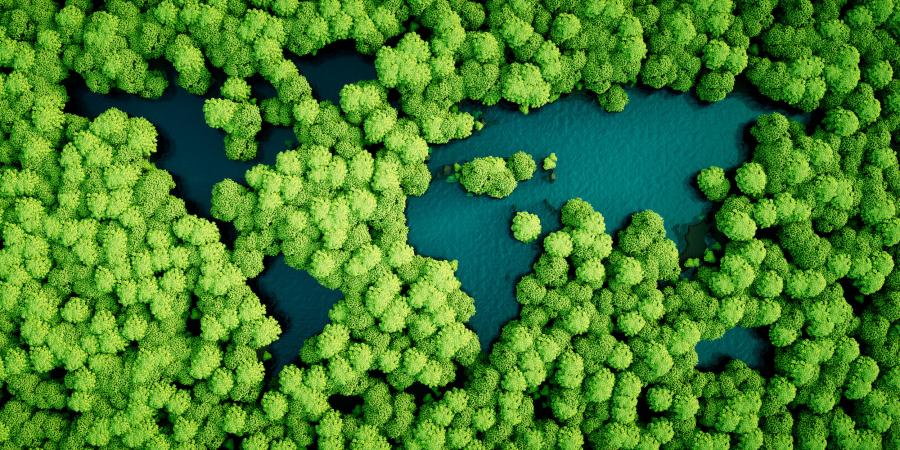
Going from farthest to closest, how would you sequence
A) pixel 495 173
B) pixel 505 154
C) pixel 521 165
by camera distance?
pixel 505 154, pixel 521 165, pixel 495 173

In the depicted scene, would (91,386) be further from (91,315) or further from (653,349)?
(653,349)

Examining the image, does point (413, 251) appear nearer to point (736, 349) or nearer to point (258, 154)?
point (258, 154)

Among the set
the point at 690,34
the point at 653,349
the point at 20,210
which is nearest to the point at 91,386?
the point at 20,210

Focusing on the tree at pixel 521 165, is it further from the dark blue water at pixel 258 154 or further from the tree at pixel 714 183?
the tree at pixel 714 183

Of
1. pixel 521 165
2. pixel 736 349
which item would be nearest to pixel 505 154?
pixel 521 165

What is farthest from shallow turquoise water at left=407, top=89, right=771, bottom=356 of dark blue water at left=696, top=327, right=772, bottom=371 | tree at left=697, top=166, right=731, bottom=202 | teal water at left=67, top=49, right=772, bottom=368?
dark blue water at left=696, top=327, right=772, bottom=371

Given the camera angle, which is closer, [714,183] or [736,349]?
[714,183]
